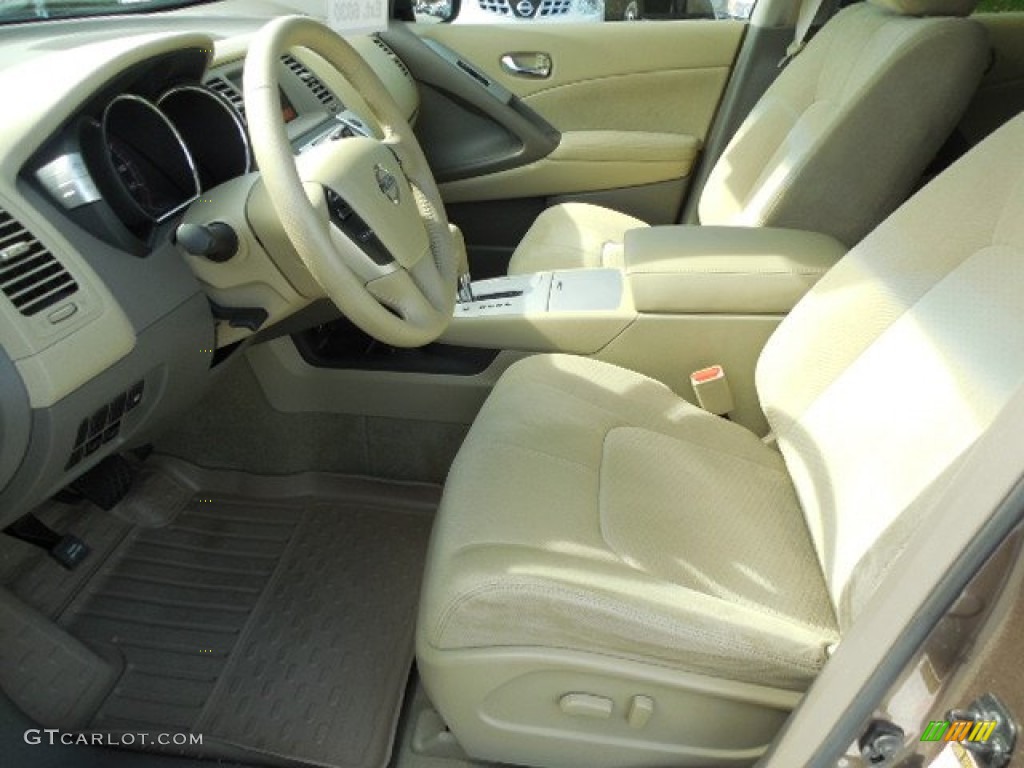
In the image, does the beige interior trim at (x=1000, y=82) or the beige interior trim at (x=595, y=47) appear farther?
the beige interior trim at (x=595, y=47)

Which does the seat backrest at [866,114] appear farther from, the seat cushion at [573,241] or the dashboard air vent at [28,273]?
the dashboard air vent at [28,273]

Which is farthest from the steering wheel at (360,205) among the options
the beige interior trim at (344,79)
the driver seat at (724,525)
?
the driver seat at (724,525)

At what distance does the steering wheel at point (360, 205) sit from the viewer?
94 cm

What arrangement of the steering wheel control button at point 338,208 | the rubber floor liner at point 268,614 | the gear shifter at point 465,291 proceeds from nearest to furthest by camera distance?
the steering wheel control button at point 338,208 → the rubber floor liner at point 268,614 → the gear shifter at point 465,291

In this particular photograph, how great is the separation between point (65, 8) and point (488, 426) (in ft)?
4.30

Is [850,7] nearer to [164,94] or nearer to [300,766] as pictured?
[164,94]

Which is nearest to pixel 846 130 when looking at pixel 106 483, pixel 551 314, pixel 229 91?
pixel 551 314

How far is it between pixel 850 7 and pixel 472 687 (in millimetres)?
1588

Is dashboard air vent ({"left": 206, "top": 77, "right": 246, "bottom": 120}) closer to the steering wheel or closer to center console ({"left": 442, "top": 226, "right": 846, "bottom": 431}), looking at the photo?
the steering wheel

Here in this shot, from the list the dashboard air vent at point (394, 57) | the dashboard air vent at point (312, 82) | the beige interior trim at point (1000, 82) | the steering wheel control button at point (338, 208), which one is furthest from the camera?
the dashboard air vent at point (394, 57)

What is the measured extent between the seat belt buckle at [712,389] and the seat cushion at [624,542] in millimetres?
115

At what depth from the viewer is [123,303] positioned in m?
1.06

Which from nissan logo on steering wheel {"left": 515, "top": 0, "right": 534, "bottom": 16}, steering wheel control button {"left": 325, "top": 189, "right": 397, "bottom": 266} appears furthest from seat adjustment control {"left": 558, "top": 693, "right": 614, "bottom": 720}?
nissan logo on steering wheel {"left": 515, "top": 0, "right": 534, "bottom": 16}

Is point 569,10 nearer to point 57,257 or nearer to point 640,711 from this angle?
point 57,257
